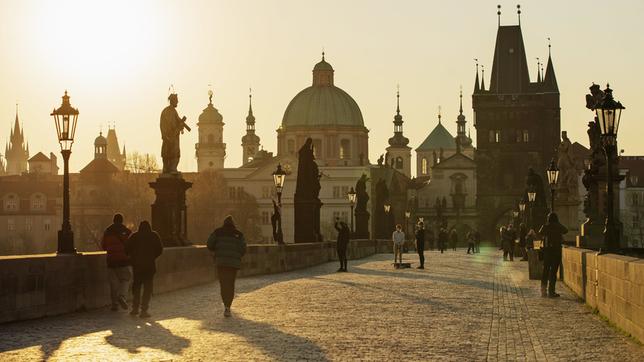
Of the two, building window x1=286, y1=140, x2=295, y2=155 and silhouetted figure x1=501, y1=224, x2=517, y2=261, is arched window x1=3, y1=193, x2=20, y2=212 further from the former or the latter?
silhouetted figure x1=501, y1=224, x2=517, y2=261

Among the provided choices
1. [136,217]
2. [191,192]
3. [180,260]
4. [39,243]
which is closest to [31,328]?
[180,260]

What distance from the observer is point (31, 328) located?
18.8 metres

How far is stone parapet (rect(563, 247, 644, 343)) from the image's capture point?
1627cm

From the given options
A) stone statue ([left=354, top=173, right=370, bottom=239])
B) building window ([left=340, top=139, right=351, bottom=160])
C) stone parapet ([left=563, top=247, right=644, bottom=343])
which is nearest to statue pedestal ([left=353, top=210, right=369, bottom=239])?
stone statue ([left=354, top=173, right=370, bottom=239])

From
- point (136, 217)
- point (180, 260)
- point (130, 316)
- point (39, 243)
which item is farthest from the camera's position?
point (39, 243)

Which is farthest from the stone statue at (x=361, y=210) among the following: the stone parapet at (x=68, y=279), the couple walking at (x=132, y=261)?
the couple walking at (x=132, y=261)

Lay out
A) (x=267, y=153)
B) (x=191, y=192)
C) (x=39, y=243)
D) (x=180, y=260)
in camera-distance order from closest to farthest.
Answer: (x=180, y=260) → (x=191, y=192) → (x=39, y=243) → (x=267, y=153)

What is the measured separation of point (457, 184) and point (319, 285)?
132 meters

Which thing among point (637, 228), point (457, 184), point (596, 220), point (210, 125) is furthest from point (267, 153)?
point (596, 220)

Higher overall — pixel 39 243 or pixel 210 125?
pixel 210 125

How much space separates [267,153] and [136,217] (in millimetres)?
60793

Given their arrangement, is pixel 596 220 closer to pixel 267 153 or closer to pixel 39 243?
pixel 39 243

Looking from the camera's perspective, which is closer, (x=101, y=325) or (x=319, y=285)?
(x=101, y=325)

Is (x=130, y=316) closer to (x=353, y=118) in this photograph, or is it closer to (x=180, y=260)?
(x=180, y=260)
